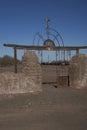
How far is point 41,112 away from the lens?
1141 cm

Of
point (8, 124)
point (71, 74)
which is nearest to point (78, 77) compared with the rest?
point (71, 74)

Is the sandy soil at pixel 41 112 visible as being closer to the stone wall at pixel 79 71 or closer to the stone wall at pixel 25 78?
the stone wall at pixel 25 78

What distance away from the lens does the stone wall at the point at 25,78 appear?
16031 mm

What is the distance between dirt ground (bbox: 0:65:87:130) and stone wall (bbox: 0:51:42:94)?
0.64 meters

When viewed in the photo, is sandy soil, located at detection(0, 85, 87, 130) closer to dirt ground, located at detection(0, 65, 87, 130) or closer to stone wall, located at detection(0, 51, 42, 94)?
dirt ground, located at detection(0, 65, 87, 130)

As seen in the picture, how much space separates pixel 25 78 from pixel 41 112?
220 inches

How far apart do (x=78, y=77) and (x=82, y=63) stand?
1.15 m

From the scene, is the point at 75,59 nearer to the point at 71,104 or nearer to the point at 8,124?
the point at 71,104

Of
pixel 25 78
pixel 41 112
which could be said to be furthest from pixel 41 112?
pixel 25 78

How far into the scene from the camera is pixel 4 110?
11.9m

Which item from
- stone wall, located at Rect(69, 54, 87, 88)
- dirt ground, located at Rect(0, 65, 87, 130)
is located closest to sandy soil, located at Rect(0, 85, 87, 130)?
dirt ground, located at Rect(0, 65, 87, 130)

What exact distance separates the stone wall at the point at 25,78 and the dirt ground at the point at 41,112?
641 mm

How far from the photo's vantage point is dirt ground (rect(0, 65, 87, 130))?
30.3 ft

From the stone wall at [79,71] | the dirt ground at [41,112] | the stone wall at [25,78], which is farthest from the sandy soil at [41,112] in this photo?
the stone wall at [79,71]
